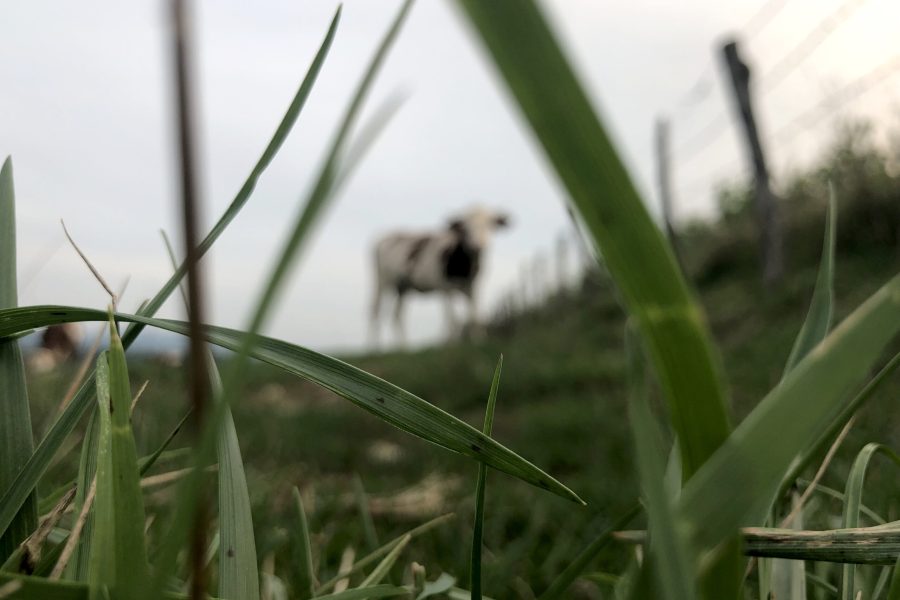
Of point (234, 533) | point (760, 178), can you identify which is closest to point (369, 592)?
point (234, 533)

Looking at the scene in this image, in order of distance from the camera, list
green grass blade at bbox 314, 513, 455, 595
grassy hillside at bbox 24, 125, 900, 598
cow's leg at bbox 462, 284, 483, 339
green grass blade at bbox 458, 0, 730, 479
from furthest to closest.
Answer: cow's leg at bbox 462, 284, 483, 339
grassy hillside at bbox 24, 125, 900, 598
green grass blade at bbox 314, 513, 455, 595
green grass blade at bbox 458, 0, 730, 479

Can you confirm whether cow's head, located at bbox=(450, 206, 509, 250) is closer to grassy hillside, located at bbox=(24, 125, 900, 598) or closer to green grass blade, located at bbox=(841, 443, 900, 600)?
grassy hillside, located at bbox=(24, 125, 900, 598)

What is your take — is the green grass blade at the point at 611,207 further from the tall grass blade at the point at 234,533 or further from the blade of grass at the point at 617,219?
the tall grass blade at the point at 234,533

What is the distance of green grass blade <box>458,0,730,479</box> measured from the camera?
13 centimetres

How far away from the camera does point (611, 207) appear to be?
0.14m

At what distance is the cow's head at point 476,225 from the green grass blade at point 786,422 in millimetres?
7987

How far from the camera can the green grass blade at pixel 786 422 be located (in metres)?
0.15

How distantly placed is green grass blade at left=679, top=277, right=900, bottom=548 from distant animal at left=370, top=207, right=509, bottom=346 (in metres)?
7.93

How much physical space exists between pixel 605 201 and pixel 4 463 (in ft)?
0.94

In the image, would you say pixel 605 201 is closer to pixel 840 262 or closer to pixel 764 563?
pixel 764 563

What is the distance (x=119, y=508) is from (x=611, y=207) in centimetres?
17

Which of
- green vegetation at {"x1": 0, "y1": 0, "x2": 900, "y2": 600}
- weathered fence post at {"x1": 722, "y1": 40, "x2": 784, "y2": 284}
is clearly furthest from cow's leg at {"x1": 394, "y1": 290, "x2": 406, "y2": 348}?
green vegetation at {"x1": 0, "y1": 0, "x2": 900, "y2": 600}

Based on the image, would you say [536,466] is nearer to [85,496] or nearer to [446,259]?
[85,496]

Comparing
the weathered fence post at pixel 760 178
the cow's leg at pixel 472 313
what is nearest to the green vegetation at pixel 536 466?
the weathered fence post at pixel 760 178
